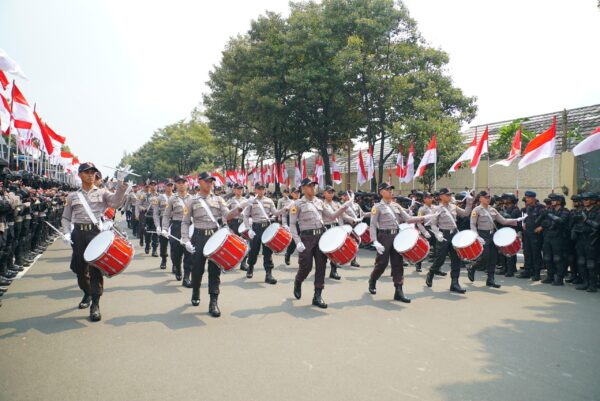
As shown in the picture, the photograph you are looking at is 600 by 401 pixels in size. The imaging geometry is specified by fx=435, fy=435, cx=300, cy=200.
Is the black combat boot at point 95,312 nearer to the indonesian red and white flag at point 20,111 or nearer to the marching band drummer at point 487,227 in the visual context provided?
the marching band drummer at point 487,227

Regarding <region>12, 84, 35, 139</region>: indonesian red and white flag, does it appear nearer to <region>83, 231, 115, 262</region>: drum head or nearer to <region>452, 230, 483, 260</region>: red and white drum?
<region>83, 231, 115, 262</region>: drum head

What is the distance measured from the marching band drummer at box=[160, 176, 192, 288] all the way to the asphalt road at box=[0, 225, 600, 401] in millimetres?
A: 636

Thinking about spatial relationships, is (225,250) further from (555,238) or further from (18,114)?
(18,114)

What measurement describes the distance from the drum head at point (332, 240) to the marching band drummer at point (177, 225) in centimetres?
284

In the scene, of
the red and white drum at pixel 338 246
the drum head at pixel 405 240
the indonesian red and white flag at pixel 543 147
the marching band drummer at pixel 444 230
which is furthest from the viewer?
the indonesian red and white flag at pixel 543 147

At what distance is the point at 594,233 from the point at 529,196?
71.3 inches

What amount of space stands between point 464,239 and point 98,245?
614 centimetres

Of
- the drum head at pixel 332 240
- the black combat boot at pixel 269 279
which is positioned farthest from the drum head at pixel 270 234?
the drum head at pixel 332 240

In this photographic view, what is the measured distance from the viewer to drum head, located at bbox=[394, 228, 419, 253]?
7.18 m

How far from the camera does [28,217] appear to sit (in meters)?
9.15

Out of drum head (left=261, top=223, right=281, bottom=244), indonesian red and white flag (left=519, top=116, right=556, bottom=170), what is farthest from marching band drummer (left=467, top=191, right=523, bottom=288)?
drum head (left=261, top=223, right=281, bottom=244)

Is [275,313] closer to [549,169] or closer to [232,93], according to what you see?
[549,169]

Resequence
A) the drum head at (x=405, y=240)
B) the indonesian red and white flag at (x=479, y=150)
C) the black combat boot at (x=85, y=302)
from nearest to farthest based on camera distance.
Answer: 1. the black combat boot at (x=85, y=302)
2. the drum head at (x=405, y=240)
3. the indonesian red and white flag at (x=479, y=150)

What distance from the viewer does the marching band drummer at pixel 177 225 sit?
839 cm
